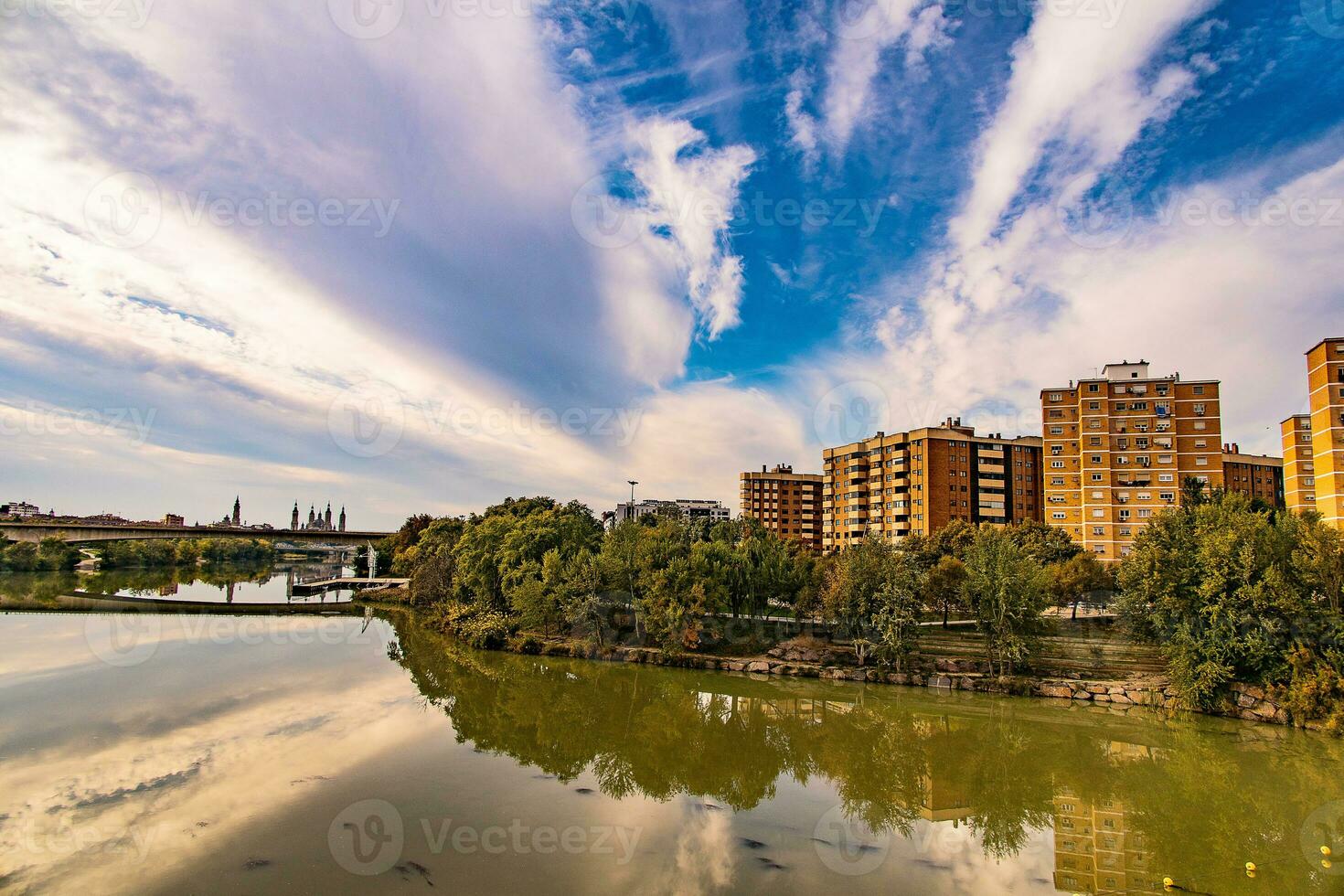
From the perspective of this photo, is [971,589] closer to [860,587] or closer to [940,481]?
[860,587]

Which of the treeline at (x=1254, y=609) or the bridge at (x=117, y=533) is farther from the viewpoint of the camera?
the bridge at (x=117, y=533)

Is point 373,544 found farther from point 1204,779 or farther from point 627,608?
point 1204,779

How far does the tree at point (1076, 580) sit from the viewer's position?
117ft

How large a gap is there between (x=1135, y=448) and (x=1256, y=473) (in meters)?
40.8

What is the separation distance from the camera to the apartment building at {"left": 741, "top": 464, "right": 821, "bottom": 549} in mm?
90188

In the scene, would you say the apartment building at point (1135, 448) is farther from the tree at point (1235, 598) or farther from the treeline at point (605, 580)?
the tree at point (1235, 598)

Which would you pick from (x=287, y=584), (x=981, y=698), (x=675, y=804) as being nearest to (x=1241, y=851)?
(x=675, y=804)

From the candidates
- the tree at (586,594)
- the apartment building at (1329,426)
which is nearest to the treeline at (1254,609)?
the apartment building at (1329,426)

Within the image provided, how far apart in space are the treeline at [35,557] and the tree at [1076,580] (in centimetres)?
8658

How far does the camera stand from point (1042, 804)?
49.2 ft

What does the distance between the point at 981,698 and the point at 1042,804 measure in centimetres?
1057

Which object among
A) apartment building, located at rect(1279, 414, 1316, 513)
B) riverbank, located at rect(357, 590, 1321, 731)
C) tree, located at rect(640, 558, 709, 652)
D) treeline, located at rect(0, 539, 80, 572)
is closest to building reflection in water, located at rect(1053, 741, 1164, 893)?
riverbank, located at rect(357, 590, 1321, 731)

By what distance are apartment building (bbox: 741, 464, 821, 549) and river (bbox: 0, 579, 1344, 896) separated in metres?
64.2

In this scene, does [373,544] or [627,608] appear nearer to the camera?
[627,608]
